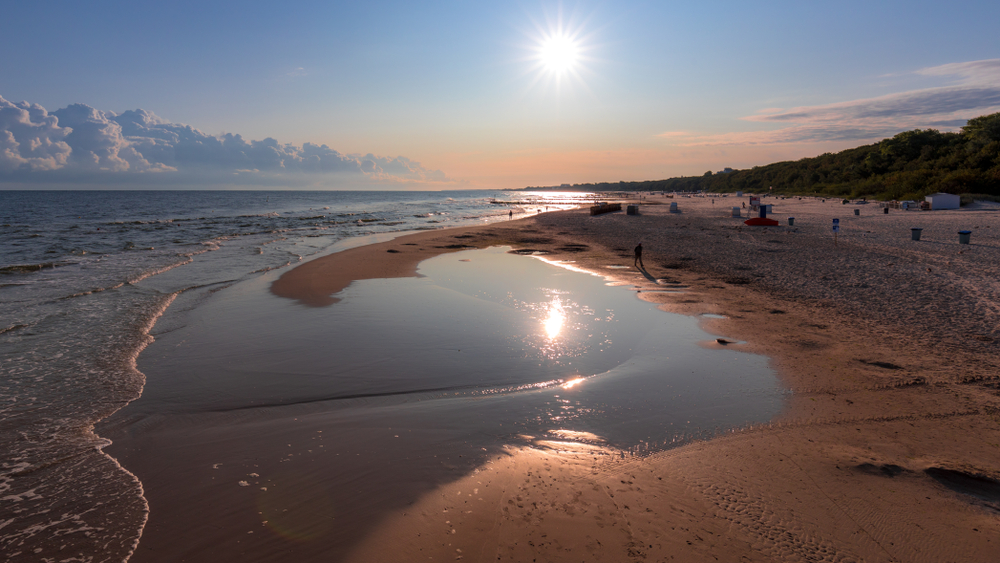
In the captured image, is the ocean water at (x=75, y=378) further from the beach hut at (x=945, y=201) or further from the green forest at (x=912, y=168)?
the green forest at (x=912, y=168)

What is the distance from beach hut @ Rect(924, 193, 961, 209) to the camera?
1609 inches

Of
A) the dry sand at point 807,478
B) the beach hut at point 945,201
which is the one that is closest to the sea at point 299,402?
the dry sand at point 807,478

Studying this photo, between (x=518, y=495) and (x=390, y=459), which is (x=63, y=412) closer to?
(x=390, y=459)

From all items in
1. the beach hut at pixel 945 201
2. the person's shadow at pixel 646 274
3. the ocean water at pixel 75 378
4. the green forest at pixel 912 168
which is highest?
the green forest at pixel 912 168

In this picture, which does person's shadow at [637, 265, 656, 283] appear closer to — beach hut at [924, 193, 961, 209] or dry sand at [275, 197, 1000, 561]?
dry sand at [275, 197, 1000, 561]

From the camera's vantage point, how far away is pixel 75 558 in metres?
4.75

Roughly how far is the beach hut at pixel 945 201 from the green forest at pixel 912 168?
6354 mm

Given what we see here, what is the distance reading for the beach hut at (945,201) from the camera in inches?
1609

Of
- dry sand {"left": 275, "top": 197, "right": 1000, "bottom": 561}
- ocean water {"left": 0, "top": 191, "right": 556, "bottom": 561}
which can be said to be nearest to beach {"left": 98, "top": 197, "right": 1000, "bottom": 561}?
dry sand {"left": 275, "top": 197, "right": 1000, "bottom": 561}

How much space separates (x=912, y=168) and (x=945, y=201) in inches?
1465

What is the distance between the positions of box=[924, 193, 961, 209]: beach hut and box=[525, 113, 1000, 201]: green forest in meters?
6.35

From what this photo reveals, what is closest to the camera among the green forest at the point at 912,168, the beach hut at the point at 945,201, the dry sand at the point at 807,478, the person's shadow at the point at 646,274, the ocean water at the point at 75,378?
the dry sand at the point at 807,478

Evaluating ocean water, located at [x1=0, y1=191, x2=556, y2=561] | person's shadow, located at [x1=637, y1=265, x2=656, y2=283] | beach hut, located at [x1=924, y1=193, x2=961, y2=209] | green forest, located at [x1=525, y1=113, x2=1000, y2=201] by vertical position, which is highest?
green forest, located at [x1=525, y1=113, x2=1000, y2=201]

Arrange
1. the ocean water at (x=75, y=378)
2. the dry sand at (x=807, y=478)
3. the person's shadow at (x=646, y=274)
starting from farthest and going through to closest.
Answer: the person's shadow at (x=646, y=274) → the ocean water at (x=75, y=378) → the dry sand at (x=807, y=478)
